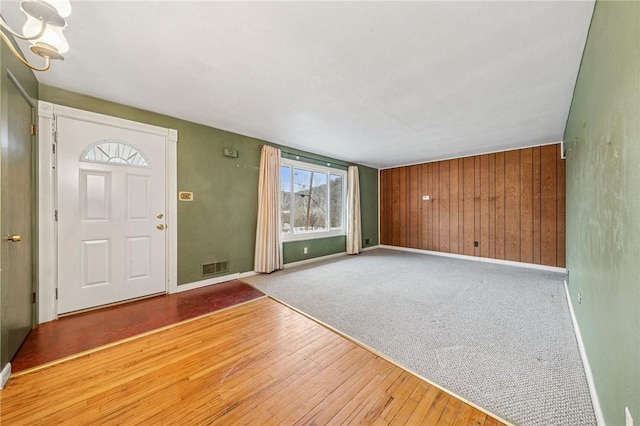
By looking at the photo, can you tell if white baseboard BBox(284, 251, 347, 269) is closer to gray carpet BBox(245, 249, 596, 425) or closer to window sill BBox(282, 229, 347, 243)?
gray carpet BBox(245, 249, 596, 425)

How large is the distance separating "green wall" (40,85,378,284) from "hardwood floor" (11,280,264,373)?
486 mm

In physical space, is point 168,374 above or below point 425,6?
below

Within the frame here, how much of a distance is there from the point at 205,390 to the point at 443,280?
3.37 meters

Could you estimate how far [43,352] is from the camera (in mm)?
1822

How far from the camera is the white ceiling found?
4.77ft

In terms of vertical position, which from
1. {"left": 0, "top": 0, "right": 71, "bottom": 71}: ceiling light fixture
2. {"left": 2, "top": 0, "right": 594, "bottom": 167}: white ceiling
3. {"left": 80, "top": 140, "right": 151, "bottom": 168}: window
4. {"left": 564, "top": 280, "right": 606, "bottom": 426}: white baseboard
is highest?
{"left": 2, "top": 0, "right": 594, "bottom": 167}: white ceiling

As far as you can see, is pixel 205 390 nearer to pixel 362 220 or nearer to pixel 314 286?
pixel 314 286

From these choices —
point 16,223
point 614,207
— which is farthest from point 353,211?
point 16,223

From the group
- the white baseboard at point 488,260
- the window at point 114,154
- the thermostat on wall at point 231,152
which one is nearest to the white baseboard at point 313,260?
the white baseboard at point 488,260

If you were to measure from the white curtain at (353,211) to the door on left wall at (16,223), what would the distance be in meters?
4.78

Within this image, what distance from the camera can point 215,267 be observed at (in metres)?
3.52

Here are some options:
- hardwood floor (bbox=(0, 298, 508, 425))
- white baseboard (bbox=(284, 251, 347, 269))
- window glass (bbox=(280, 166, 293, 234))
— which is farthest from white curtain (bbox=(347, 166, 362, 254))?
hardwood floor (bbox=(0, 298, 508, 425))

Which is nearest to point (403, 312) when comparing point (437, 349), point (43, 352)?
point (437, 349)

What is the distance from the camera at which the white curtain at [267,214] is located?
3.91 metres
